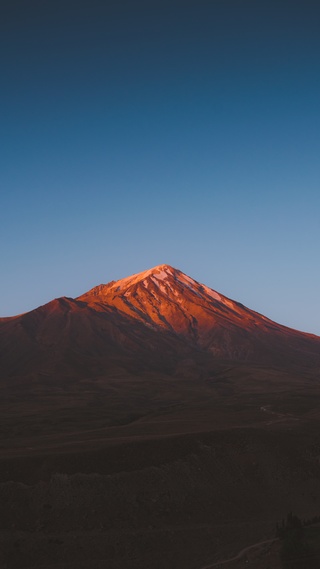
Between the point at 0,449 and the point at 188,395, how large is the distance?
82.4 metres

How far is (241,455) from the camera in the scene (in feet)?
201

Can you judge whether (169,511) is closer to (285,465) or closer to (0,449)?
(285,465)

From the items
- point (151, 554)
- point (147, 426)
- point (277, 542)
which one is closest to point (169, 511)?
point (151, 554)

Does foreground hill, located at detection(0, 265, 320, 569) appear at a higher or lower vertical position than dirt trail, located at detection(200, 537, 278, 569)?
higher

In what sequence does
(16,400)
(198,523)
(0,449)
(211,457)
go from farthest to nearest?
1. (16,400)
2. (0,449)
3. (211,457)
4. (198,523)

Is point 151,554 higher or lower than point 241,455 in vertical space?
Result: lower

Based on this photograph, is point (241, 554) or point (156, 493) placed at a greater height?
point (156, 493)

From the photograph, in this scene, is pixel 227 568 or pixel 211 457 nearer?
pixel 227 568

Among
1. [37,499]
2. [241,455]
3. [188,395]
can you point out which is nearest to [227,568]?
[37,499]

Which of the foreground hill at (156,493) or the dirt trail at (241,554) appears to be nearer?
the dirt trail at (241,554)

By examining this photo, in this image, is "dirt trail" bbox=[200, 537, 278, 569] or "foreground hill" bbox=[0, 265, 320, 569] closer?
"dirt trail" bbox=[200, 537, 278, 569]

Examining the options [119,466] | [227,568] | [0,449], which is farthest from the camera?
[0,449]

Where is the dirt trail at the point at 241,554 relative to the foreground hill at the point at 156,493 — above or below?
below

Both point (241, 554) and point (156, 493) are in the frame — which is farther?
point (156, 493)
